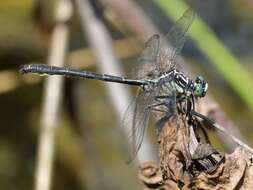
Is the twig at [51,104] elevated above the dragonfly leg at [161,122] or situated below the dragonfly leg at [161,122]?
above

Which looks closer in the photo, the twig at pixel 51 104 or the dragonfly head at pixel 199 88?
the dragonfly head at pixel 199 88


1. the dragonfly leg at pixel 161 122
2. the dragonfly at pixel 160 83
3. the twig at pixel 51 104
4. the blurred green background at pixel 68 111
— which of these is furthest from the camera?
the blurred green background at pixel 68 111

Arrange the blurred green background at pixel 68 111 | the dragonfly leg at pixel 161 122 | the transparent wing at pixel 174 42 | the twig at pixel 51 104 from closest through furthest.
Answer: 1. the dragonfly leg at pixel 161 122
2. the transparent wing at pixel 174 42
3. the twig at pixel 51 104
4. the blurred green background at pixel 68 111

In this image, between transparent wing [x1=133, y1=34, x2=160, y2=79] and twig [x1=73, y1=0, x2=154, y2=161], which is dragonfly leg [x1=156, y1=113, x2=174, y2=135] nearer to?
transparent wing [x1=133, y1=34, x2=160, y2=79]

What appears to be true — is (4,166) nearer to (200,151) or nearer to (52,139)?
(52,139)

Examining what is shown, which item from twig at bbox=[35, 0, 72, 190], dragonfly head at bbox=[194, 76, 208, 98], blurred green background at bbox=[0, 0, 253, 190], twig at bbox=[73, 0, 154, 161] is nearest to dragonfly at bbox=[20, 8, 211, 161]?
dragonfly head at bbox=[194, 76, 208, 98]

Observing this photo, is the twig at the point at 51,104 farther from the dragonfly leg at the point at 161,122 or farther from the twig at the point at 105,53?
the dragonfly leg at the point at 161,122

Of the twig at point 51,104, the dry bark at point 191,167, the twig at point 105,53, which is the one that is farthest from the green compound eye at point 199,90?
the twig at point 51,104
